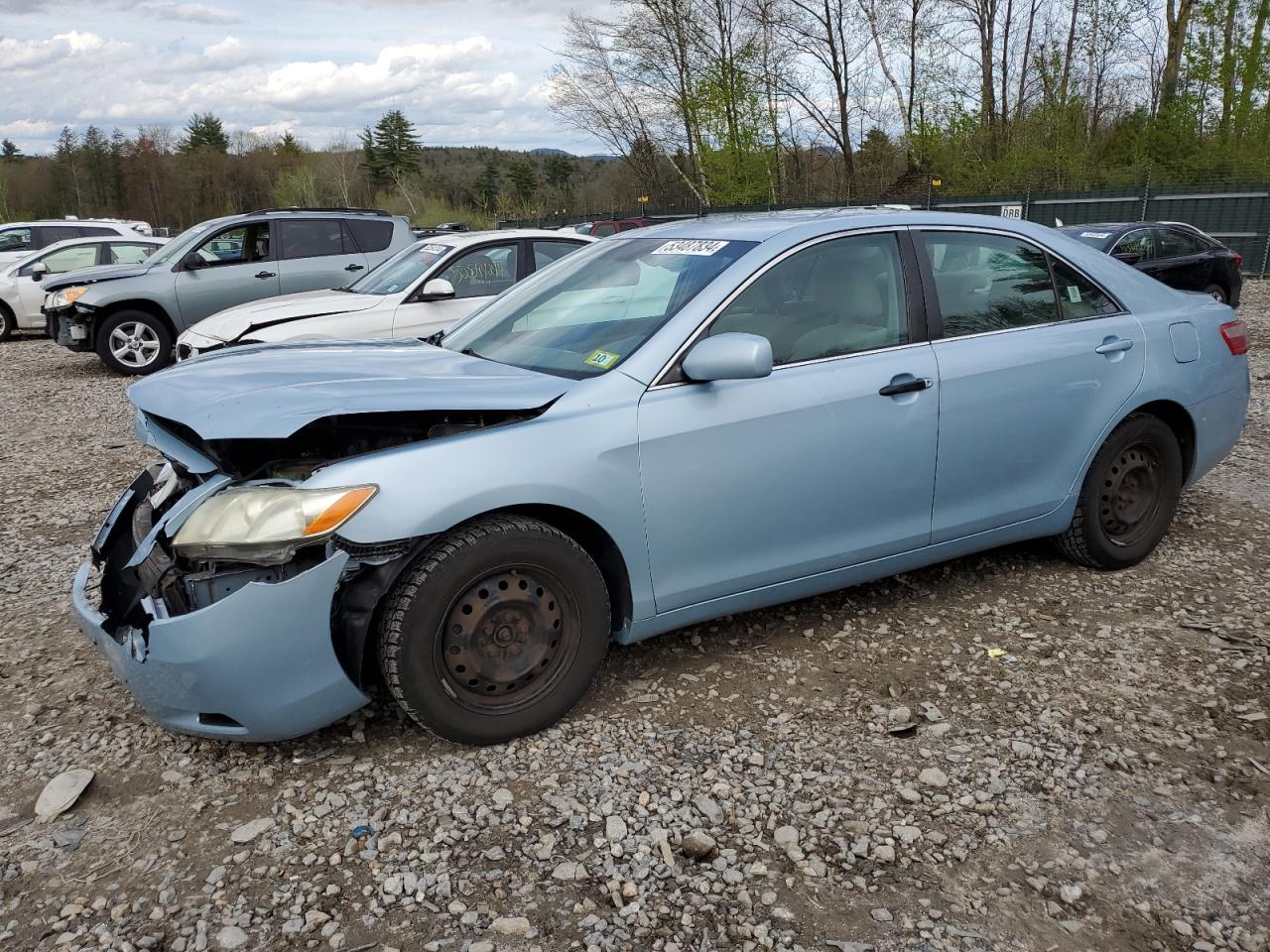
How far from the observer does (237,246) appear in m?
11.4

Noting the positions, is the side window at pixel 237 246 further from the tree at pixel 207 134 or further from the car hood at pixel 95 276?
the tree at pixel 207 134

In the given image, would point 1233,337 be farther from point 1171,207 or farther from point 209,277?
point 1171,207

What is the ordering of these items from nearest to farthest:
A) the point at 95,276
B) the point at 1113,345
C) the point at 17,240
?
the point at 1113,345
the point at 95,276
the point at 17,240

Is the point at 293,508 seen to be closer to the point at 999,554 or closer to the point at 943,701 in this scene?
the point at 943,701

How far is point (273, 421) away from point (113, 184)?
8745 cm

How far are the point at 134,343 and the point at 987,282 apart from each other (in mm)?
10673

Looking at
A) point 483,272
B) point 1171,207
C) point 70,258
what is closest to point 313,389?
point 483,272

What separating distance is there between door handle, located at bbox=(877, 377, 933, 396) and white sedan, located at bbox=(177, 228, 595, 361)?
4.42 m

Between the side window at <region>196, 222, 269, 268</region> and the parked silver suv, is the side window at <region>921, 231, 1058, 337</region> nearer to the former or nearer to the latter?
the parked silver suv

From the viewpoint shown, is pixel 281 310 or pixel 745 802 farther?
pixel 281 310

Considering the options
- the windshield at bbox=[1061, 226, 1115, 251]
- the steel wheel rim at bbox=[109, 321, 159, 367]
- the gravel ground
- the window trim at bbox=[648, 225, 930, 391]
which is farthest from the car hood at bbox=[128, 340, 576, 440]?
the windshield at bbox=[1061, 226, 1115, 251]

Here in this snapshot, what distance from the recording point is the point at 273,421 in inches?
105

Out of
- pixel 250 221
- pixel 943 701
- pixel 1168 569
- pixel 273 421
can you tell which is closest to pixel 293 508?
pixel 273 421

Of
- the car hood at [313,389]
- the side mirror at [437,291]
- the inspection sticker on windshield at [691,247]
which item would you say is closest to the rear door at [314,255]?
A: the side mirror at [437,291]
